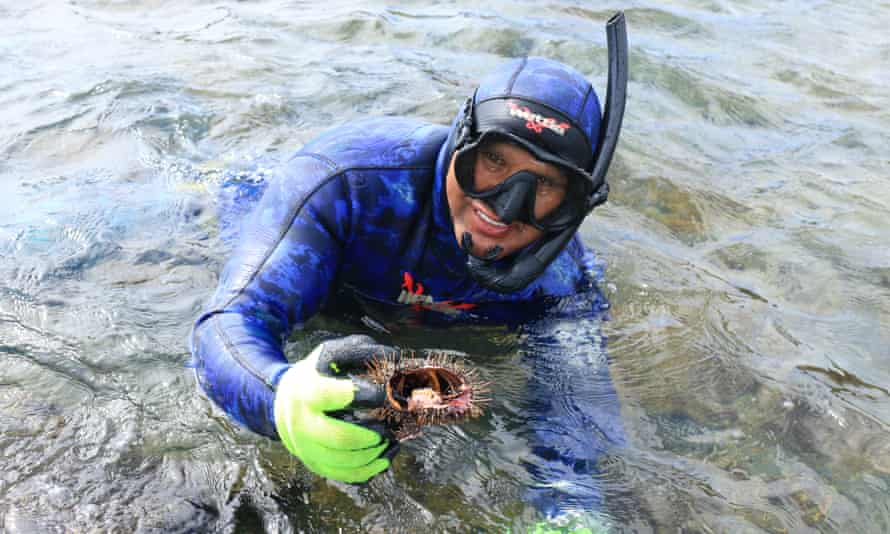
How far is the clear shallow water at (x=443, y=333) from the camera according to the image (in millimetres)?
2752

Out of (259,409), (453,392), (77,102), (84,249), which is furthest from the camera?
(77,102)

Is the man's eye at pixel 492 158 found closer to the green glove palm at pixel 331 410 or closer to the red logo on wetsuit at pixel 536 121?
the red logo on wetsuit at pixel 536 121

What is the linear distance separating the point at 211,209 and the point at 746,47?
6.69 m

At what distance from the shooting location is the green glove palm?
2.02 m

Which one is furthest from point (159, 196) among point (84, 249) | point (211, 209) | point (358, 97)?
point (358, 97)

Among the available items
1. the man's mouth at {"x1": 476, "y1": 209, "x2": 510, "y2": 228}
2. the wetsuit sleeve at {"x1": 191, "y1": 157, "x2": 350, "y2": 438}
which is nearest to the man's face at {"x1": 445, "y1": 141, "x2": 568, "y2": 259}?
the man's mouth at {"x1": 476, "y1": 209, "x2": 510, "y2": 228}

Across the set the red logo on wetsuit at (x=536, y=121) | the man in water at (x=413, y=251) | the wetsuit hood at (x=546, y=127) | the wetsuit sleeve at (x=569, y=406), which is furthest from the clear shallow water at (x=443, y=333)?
the red logo on wetsuit at (x=536, y=121)

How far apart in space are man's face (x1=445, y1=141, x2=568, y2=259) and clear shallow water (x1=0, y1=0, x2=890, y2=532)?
83 centimetres

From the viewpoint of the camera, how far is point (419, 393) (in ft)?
6.82

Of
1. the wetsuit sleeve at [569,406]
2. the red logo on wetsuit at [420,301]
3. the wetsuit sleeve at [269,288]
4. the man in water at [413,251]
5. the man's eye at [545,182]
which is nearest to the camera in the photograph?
the man in water at [413,251]

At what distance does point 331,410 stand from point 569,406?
163 centimetres

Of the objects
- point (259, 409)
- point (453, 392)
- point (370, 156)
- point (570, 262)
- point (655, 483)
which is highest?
point (370, 156)

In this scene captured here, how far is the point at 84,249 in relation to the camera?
4074mm

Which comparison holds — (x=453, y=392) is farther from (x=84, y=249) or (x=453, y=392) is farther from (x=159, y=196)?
(x=159, y=196)
